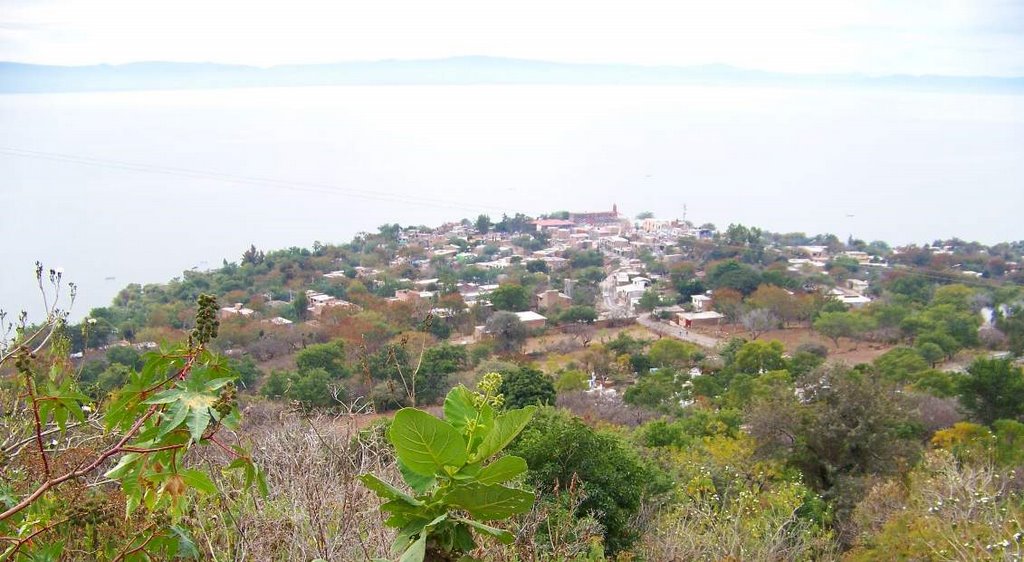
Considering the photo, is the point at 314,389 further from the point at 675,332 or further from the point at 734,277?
the point at 734,277

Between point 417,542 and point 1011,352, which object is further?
point 1011,352

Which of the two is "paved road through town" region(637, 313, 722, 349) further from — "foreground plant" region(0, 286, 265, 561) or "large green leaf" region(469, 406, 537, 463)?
"large green leaf" region(469, 406, 537, 463)

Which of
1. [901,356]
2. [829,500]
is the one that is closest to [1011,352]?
[901,356]

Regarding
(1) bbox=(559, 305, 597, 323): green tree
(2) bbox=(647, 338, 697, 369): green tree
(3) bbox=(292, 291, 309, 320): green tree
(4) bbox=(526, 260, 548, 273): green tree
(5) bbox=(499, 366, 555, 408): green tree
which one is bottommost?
(4) bbox=(526, 260, 548, 273): green tree

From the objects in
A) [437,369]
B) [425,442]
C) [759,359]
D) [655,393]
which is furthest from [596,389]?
[425,442]

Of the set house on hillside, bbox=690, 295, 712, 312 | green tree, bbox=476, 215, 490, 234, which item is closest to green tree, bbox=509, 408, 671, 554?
house on hillside, bbox=690, 295, 712, 312

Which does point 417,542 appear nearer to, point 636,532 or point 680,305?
point 636,532
